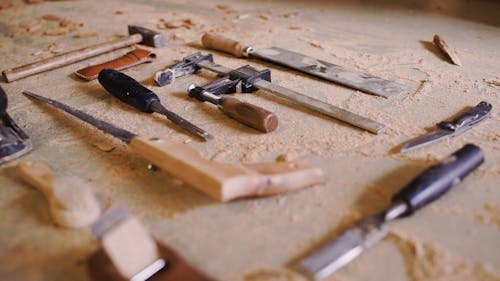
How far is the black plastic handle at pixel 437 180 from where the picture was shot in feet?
3.47

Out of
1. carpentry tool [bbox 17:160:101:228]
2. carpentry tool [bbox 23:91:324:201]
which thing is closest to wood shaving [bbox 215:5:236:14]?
carpentry tool [bbox 23:91:324:201]

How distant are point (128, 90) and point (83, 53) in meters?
0.67

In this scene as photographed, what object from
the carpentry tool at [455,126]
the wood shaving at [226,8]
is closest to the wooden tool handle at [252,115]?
the carpentry tool at [455,126]

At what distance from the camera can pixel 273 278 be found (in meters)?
0.93

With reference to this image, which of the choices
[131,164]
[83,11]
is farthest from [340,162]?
[83,11]

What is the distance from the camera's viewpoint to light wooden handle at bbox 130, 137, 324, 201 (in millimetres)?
1058

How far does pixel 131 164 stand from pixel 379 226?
74cm

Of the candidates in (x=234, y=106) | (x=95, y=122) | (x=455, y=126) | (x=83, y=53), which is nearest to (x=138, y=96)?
(x=95, y=122)

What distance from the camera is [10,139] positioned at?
1377mm

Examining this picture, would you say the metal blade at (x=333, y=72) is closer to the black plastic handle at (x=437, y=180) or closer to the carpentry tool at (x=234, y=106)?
the carpentry tool at (x=234, y=106)

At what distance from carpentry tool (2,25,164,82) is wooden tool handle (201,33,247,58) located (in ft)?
0.88

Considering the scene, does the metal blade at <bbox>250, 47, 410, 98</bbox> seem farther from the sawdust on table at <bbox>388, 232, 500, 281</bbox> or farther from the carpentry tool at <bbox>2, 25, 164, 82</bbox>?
the sawdust on table at <bbox>388, 232, 500, 281</bbox>

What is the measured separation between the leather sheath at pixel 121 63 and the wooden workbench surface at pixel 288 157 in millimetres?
45

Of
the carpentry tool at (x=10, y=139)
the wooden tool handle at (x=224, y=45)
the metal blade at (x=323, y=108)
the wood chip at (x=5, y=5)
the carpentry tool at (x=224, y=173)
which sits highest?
the wooden tool handle at (x=224, y=45)
